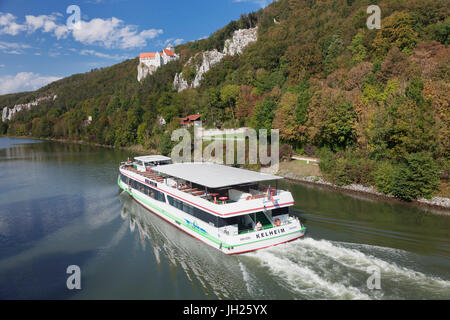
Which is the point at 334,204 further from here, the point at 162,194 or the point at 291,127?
the point at 291,127

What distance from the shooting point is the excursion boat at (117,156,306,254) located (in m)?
15.3

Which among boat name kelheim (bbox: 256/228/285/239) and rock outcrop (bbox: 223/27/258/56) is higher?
rock outcrop (bbox: 223/27/258/56)

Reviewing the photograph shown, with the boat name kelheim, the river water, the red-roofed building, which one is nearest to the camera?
the river water

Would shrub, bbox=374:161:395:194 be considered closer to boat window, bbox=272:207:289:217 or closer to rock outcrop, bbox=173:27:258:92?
boat window, bbox=272:207:289:217

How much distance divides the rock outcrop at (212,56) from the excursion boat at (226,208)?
68337 mm

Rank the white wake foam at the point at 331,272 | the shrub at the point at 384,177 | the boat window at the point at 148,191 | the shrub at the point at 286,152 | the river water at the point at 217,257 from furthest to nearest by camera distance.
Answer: the shrub at the point at 286,152
the shrub at the point at 384,177
the boat window at the point at 148,191
the river water at the point at 217,257
the white wake foam at the point at 331,272

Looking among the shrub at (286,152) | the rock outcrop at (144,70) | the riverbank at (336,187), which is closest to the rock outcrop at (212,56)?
the rock outcrop at (144,70)

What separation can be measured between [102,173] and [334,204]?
98.0 ft

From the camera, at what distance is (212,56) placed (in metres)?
91.0

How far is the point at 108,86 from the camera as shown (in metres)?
146

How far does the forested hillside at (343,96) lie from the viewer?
24203 millimetres

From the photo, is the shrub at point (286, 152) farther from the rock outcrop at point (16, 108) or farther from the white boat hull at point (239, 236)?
the rock outcrop at point (16, 108)

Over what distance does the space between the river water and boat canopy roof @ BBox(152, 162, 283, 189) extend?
370 centimetres

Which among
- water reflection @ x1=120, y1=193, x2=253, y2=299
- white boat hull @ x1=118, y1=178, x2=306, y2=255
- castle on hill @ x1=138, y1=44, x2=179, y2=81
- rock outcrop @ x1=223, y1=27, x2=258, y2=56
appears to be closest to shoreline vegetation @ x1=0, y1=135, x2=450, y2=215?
white boat hull @ x1=118, y1=178, x2=306, y2=255
